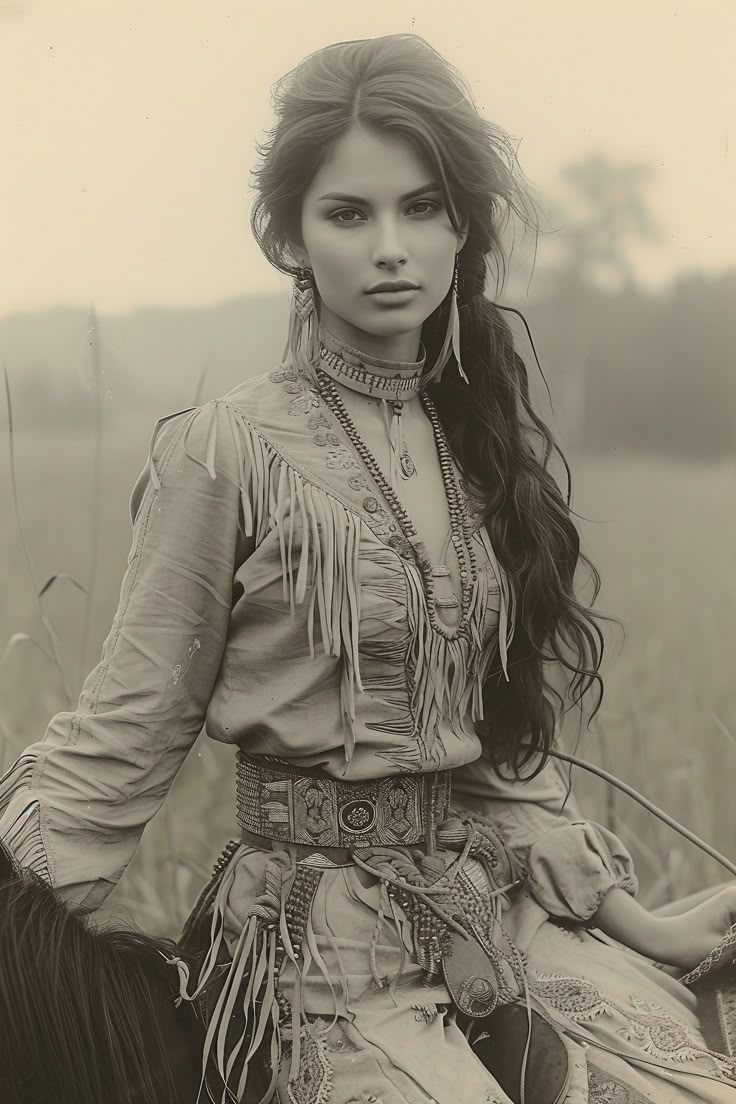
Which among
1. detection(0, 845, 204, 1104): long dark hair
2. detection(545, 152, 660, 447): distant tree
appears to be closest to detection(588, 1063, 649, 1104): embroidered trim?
detection(0, 845, 204, 1104): long dark hair

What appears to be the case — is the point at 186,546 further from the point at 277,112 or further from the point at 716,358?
the point at 716,358

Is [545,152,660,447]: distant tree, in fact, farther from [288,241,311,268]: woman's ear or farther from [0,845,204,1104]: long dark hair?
[0,845,204,1104]: long dark hair

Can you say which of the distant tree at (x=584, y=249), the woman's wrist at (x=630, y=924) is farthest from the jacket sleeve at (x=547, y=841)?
the distant tree at (x=584, y=249)

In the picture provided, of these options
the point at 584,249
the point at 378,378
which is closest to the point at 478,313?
the point at 378,378

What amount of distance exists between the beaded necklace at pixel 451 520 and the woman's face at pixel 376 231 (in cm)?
9

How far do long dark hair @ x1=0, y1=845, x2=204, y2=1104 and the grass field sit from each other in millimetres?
861

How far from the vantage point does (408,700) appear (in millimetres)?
1160

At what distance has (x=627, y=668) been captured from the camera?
2113 millimetres

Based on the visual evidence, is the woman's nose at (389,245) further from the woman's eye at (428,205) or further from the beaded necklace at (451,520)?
the beaded necklace at (451,520)

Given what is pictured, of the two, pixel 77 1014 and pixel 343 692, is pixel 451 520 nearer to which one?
pixel 343 692

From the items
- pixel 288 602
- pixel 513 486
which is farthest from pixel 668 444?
pixel 288 602

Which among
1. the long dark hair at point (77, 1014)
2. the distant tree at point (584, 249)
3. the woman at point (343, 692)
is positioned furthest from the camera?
the distant tree at point (584, 249)

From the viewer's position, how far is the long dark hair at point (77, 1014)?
3.20ft

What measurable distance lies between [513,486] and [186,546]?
1.29 feet
